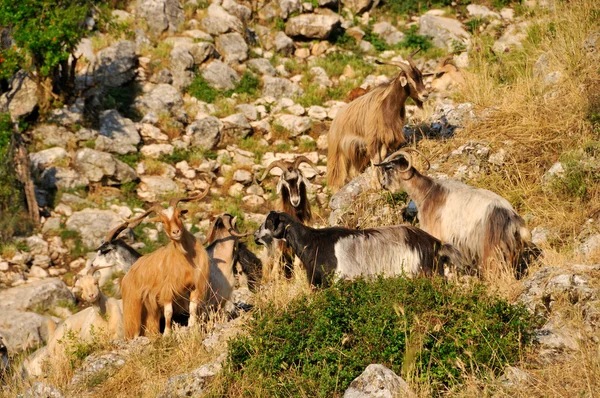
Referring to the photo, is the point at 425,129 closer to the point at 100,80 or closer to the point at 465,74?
the point at 465,74

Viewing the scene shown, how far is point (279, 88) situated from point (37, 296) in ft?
27.2

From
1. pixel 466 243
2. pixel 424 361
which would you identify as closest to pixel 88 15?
pixel 466 243

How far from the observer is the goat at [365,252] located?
361 inches

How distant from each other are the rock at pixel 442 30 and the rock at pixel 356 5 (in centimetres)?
186

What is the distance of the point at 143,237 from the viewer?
16500 mm

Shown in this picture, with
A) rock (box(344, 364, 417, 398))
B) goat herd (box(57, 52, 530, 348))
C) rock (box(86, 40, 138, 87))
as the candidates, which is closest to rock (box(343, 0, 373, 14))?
rock (box(86, 40, 138, 87))

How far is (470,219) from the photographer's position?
32.1 feet

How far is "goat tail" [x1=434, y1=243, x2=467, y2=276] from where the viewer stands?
371 inches

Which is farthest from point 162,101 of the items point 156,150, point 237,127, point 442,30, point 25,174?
point 442,30

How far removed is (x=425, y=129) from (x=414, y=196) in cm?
359

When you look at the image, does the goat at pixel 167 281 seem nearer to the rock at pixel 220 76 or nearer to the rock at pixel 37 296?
the rock at pixel 37 296

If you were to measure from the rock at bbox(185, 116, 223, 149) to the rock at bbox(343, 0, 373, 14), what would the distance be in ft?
21.5

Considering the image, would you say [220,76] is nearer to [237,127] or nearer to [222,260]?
[237,127]

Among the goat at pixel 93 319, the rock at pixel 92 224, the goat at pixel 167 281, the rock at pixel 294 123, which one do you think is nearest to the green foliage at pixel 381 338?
the goat at pixel 167 281
